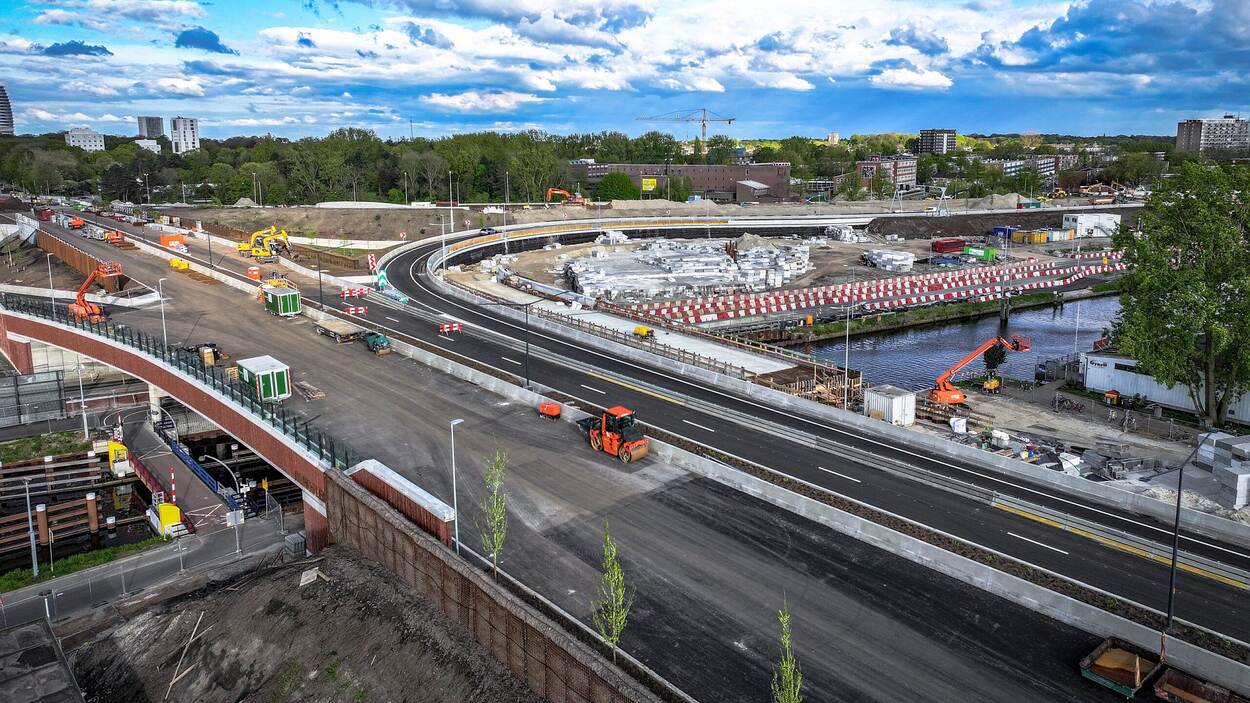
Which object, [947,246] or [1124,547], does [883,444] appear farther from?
[947,246]

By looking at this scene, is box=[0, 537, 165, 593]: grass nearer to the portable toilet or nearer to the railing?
the railing

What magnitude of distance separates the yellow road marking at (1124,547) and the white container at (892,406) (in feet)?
29.7

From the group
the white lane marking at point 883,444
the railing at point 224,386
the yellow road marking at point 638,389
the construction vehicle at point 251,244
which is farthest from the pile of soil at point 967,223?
the railing at point 224,386

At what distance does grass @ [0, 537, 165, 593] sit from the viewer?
2938cm

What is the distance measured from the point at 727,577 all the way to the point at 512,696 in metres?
6.74

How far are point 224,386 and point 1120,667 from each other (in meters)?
35.3

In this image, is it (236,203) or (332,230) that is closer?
(332,230)

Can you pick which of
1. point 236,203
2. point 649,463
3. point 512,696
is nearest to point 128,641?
point 512,696

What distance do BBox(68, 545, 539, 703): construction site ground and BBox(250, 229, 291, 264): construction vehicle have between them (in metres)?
58.9

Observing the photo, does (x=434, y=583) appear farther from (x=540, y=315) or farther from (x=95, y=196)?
(x=95, y=196)

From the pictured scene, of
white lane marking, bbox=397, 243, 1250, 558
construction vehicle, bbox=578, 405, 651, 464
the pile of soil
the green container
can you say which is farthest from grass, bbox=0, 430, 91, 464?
the pile of soil

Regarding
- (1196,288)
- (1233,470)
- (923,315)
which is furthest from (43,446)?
(923,315)

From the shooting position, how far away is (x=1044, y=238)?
12575 centimetres

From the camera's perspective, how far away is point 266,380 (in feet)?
124
